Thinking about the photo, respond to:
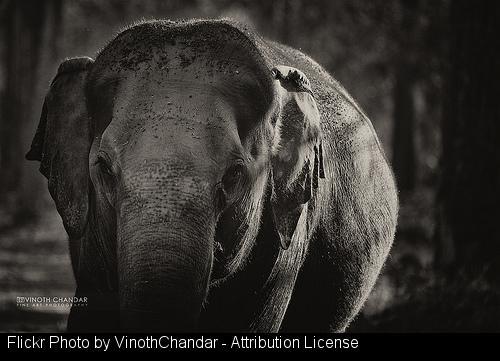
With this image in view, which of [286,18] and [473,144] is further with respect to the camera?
[286,18]

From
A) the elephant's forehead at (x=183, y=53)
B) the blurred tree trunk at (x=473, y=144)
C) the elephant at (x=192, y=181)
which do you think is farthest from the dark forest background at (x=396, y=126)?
the elephant at (x=192, y=181)

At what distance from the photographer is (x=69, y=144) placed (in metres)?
4.85

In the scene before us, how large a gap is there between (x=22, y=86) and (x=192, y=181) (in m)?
14.4

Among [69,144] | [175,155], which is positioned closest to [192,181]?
[175,155]

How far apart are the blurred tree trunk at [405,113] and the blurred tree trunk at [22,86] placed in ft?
21.7

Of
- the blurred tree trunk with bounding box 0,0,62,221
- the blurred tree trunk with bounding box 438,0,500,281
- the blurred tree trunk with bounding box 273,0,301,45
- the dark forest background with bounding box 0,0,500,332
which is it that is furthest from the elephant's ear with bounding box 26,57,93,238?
the blurred tree trunk with bounding box 273,0,301,45

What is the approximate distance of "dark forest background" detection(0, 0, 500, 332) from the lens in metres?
8.23

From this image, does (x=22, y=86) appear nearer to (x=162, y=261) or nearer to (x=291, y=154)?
(x=291, y=154)

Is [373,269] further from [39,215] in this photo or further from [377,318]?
[39,215]

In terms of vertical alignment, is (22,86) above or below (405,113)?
above

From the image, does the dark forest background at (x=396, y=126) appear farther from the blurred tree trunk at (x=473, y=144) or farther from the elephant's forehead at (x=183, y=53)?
the elephant's forehead at (x=183, y=53)

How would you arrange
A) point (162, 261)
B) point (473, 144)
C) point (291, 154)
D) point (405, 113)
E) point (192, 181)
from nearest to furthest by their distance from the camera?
point (162, 261)
point (192, 181)
point (291, 154)
point (473, 144)
point (405, 113)

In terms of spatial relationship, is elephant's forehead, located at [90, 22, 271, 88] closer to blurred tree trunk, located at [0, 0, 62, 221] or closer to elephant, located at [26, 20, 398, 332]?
elephant, located at [26, 20, 398, 332]

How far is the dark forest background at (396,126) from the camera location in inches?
324
